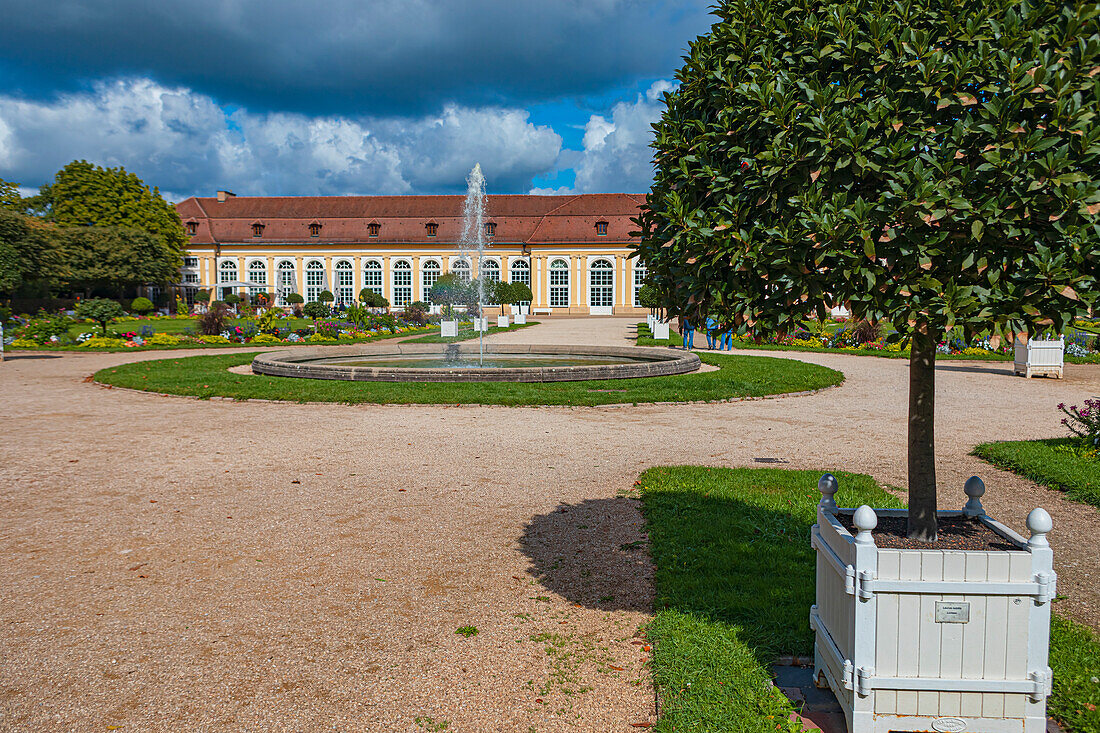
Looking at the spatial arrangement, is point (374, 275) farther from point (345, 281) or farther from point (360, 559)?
point (360, 559)

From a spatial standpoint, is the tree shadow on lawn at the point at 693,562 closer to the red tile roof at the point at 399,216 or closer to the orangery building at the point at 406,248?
the orangery building at the point at 406,248

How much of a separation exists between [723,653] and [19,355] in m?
24.1

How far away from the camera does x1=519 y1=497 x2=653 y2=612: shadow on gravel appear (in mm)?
4141

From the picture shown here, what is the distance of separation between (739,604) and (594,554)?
121 cm

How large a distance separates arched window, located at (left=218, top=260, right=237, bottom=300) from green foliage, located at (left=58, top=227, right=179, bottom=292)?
42.9 feet

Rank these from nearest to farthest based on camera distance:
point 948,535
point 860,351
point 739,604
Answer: point 948,535
point 739,604
point 860,351

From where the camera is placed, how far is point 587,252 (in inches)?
2384

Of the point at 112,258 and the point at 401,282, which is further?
the point at 401,282

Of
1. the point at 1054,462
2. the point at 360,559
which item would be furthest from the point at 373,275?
the point at 360,559

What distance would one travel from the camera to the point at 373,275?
6425 centimetres

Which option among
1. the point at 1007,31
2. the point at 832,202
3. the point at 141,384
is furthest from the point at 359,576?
the point at 141,384

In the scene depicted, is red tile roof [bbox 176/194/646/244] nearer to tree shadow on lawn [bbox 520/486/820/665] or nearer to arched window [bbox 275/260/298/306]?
arched window [bbox 275/260/298/306]

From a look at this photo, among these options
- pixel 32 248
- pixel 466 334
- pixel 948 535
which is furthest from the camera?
pixel 32 248

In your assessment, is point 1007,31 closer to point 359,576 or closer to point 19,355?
point 359,576
